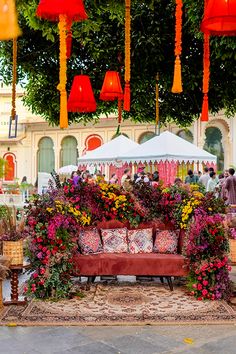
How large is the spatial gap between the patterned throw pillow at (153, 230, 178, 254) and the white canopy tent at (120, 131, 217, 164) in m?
5.61

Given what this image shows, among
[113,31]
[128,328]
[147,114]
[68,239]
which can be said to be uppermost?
[113,31]

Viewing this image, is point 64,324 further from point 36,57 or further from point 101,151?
point 101,151

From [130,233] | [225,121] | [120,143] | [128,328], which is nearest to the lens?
[128,328]

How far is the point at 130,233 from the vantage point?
743 centimetres

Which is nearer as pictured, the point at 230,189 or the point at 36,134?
the point at 230,189

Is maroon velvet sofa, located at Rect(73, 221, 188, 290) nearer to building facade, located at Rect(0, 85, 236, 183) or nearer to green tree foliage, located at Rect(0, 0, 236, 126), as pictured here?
green tree foliage, located at Rect(0, 0, 236, 126)

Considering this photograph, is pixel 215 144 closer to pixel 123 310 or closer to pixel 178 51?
pixel 178 51

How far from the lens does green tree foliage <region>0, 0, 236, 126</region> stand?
8336mm

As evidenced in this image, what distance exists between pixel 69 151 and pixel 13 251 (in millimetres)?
25955

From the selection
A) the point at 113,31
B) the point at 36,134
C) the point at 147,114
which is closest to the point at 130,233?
the point at 113,31

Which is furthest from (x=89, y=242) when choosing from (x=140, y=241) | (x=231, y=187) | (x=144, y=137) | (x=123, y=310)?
(x=144, y=137)

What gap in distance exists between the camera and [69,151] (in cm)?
3212

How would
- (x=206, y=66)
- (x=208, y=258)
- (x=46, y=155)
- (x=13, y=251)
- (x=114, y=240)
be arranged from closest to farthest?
(x=13, y=251) → (x=208, y=258) → (x=114, y=240) → (x=206, y=66) → (x=46, y=155)

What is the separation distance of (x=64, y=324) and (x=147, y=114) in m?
8.31
